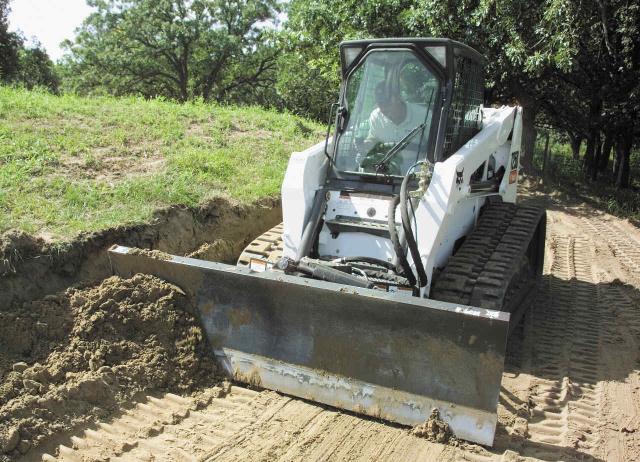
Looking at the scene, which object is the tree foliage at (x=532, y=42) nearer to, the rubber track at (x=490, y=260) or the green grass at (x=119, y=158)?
the green grass at (x=119, y=158)

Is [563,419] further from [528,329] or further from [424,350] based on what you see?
[528,329]

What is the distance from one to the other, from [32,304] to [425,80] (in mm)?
3661

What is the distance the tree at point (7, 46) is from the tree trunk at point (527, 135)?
822 inches

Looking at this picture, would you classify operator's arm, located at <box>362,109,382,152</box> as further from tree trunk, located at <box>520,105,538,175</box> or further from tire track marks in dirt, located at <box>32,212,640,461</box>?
tree trunk, located at <box>520,105,538,175</box>

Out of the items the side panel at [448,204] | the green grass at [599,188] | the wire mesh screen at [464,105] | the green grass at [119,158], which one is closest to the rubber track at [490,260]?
the side panel at [448,204]

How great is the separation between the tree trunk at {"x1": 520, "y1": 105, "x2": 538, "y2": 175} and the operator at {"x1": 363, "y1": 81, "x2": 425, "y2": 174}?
11124mm

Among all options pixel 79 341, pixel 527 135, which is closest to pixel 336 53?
pixel 527 135

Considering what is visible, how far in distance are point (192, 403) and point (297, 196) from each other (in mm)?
1914

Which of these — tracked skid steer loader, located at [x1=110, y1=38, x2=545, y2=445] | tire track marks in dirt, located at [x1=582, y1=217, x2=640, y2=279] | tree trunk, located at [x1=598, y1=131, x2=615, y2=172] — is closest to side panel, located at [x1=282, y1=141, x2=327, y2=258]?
tracked skid steer loader, located at [x1=110, y1=38, x2=545, y2=445]

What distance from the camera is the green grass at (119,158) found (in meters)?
6.08

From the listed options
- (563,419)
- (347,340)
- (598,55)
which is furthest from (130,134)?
(598,55)

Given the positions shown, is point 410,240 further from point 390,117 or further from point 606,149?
point 606,149

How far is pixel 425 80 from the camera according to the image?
5105 millimetres

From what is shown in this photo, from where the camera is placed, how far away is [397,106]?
17.0 ft
